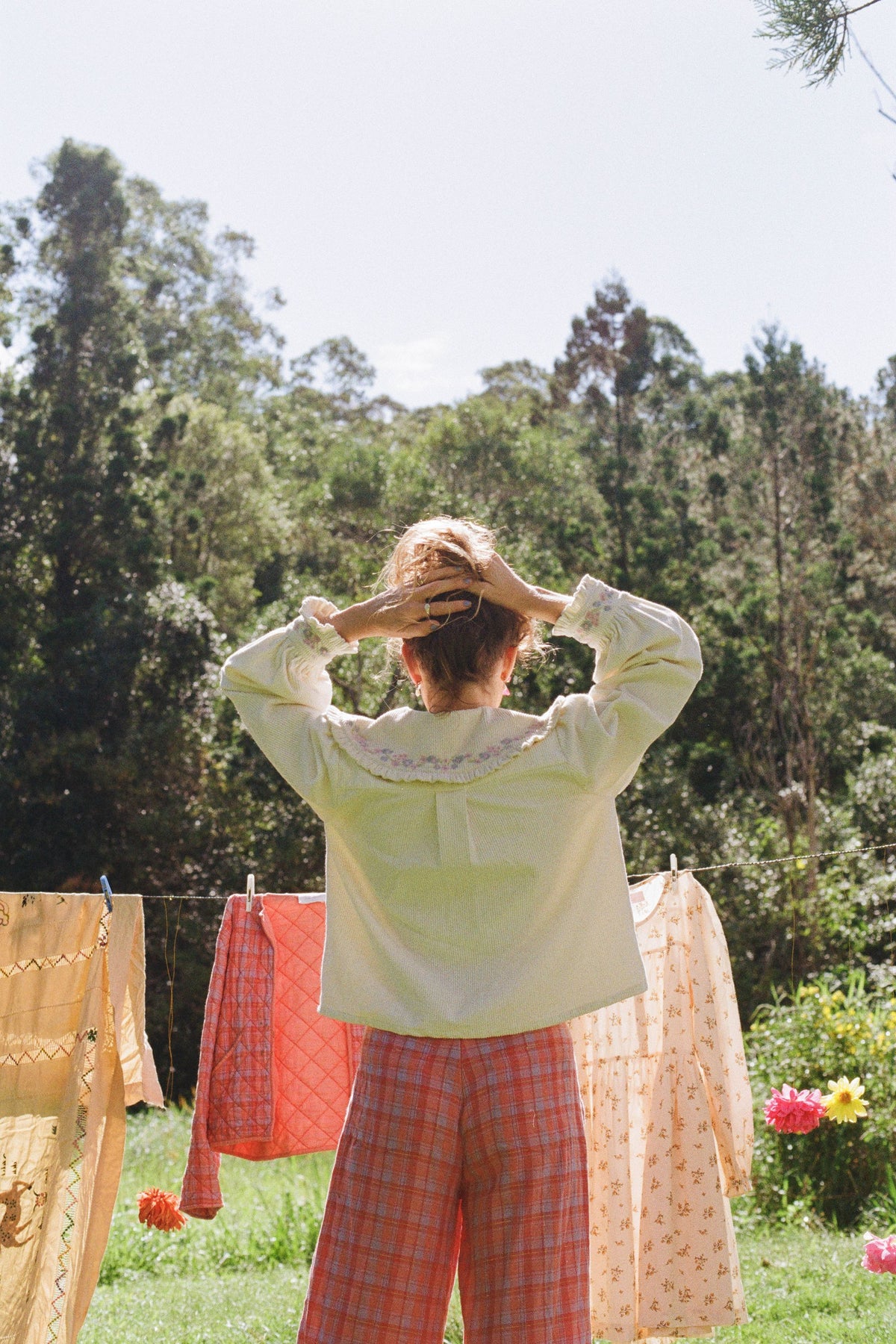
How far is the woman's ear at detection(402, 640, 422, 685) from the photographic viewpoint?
163 centimetres

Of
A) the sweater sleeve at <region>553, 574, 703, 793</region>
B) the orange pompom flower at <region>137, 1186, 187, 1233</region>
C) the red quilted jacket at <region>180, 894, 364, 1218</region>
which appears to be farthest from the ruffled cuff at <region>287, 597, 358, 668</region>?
the orange pompom flower at <region>137, 1186, 187, 1233</region>

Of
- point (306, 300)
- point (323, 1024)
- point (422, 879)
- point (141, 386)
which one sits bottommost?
point (323, 1024)

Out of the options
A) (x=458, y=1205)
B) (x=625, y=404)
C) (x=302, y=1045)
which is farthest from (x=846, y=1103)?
(x=625, y=404)

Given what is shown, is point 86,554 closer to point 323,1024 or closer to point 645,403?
point 645,403

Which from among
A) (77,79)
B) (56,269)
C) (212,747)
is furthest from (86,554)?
(77,79)

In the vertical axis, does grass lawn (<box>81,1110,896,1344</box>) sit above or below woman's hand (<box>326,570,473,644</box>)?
below

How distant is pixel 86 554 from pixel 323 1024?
32.8 feet

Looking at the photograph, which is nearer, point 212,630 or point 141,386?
point 212,630

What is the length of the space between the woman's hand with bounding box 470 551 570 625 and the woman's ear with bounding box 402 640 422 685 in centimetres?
12

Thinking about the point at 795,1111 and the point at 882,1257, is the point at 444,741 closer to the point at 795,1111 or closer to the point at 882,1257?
the point at 882,1257

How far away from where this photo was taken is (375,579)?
842 centimetres

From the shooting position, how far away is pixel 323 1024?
247 centimetres

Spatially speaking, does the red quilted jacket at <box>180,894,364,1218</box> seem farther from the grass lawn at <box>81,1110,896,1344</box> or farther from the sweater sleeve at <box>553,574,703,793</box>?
the grass lawn at <box>81,1110,896,1344</box>

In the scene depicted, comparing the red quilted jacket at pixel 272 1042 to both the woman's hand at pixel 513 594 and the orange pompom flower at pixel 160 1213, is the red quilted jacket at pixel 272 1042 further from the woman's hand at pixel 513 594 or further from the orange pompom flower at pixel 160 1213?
the woman's hand at pixel 513 594
